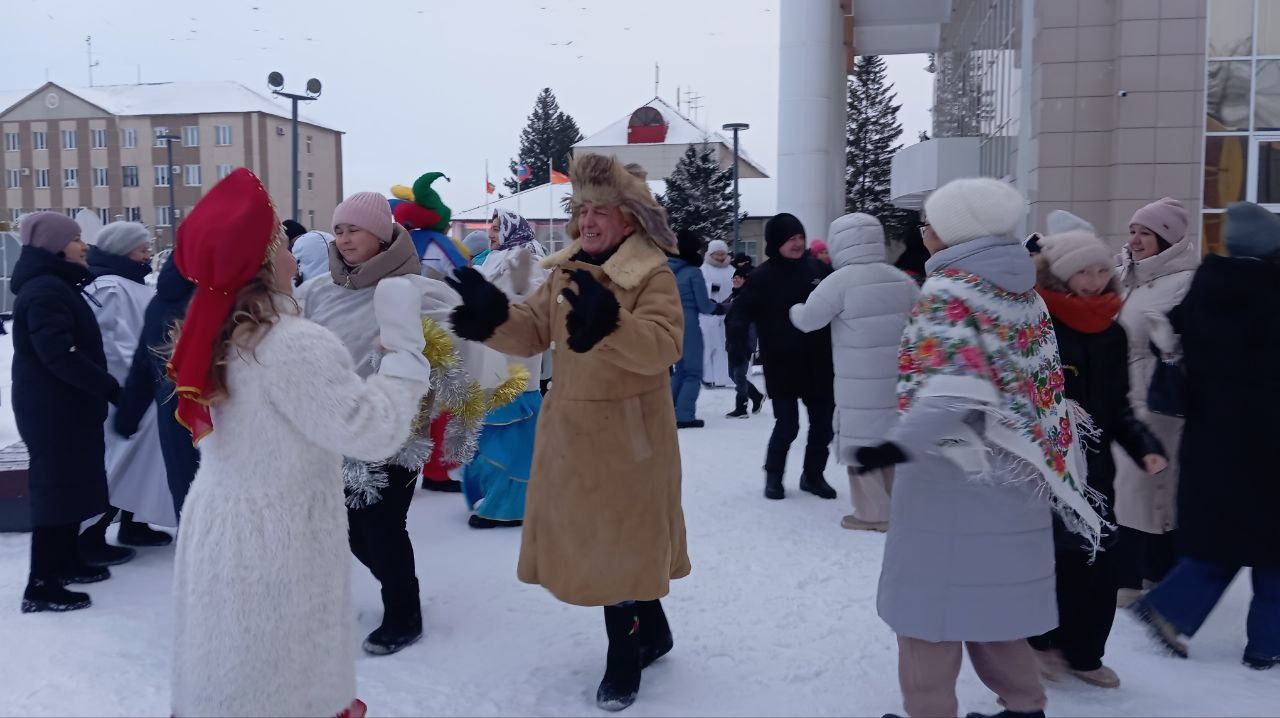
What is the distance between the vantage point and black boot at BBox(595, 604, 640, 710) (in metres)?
3.62

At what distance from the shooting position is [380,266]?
3945 mm

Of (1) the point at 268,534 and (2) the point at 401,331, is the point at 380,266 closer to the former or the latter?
(2) the point at 401,331

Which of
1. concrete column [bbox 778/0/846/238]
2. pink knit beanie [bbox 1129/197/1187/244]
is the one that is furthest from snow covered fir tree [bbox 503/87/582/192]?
pink knit beanie [bbox 1129/197/1187/244]

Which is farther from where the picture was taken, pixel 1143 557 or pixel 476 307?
pixel 1143 557

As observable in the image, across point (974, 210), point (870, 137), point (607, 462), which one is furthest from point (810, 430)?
point (870, 137)

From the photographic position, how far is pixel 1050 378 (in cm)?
309

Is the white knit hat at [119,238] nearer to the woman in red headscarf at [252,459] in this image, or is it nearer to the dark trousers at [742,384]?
the woman in red headscarf at [252,459]

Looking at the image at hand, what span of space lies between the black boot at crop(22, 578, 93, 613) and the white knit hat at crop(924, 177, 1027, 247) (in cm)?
413

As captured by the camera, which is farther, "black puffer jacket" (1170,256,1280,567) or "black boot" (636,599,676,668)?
"black boot" (636,599,676,668)

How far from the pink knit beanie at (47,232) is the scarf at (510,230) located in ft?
9.17

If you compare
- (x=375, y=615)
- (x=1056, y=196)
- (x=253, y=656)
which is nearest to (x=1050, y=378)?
(x=253, y=656)

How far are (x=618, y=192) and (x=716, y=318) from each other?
32.5 ft

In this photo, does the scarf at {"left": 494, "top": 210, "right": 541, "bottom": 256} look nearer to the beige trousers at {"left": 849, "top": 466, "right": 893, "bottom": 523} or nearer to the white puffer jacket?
the white puffer jacket

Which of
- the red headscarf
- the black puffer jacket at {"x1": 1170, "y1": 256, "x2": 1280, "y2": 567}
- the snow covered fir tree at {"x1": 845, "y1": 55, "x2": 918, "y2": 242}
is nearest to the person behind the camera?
the red headscarf
